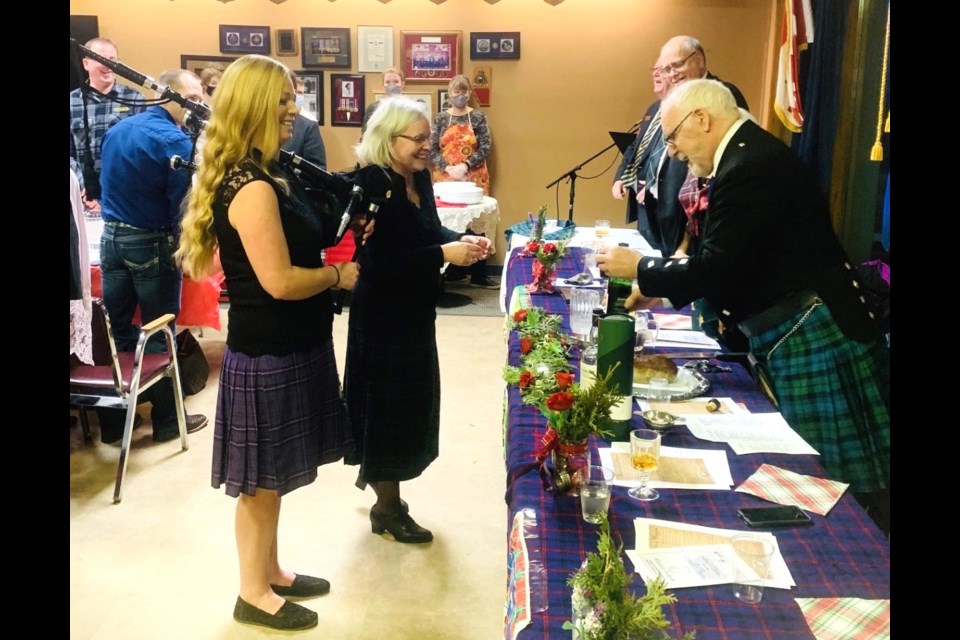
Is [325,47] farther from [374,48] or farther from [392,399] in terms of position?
[392,399]

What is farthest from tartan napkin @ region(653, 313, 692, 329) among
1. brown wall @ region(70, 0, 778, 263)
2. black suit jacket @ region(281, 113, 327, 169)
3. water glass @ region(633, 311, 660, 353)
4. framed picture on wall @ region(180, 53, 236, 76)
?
framed picture on wall @ region(180, 53, 236, 76)

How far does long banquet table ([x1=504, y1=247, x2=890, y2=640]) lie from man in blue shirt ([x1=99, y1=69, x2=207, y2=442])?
2.34 metres

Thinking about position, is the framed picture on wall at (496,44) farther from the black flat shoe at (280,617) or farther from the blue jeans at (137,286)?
the black flat shoe at (280,617)

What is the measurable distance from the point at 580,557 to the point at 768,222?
1125 mm

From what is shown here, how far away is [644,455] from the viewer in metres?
1.52

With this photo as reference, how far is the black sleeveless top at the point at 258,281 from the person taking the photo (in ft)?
6.13

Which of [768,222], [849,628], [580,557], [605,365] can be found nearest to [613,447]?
[605,365]

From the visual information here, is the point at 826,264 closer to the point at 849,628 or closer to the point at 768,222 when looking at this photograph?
the point at 768,222

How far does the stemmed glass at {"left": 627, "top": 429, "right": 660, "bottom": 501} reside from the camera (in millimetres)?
1480

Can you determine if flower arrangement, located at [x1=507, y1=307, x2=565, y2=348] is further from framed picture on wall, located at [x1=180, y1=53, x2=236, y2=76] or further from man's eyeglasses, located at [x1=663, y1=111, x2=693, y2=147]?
framed picture on wall, located at [x1=180, y1=53, x2=236, y2=76]

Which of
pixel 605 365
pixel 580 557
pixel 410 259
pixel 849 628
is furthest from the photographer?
pixel 410 259

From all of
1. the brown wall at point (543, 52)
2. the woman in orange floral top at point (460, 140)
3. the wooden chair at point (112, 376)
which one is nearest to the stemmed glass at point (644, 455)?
the wooden chair at point (112, 376)

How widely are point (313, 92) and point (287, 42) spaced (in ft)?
1.46

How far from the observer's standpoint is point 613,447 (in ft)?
5.48
